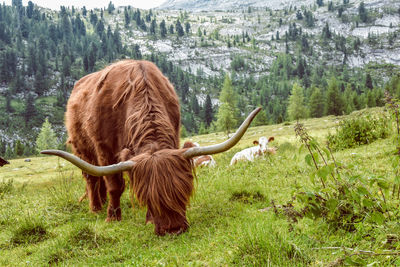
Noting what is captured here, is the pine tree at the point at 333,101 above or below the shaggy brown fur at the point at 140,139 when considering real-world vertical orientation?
below

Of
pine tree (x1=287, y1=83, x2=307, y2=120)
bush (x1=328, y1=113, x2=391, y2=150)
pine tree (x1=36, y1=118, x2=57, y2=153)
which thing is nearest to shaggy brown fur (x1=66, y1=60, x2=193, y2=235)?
bush (x1=328, y1=113, x2=391, y2=150)

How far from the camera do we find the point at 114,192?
6250 millimetres

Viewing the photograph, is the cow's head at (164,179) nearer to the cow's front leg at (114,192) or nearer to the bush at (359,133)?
the cow's front leg at (114,192)

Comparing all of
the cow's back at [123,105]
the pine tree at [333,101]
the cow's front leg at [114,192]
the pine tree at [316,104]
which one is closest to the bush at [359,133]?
the cow's back at [123,105]

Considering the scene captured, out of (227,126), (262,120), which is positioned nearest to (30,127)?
(262,120)

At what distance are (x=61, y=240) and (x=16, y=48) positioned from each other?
722 ft

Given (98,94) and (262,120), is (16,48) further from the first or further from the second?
(98,94)

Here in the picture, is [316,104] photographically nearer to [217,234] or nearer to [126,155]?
[126,155]

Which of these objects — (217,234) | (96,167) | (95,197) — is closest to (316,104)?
(95,197)

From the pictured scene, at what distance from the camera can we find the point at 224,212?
546 centimetres

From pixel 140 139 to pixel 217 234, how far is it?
6.54ft

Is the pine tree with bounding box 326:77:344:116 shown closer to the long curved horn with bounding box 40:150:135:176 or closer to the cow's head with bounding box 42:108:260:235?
the cow's head with bounding box 42:108:260:235

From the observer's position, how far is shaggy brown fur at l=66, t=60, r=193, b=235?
175 inches

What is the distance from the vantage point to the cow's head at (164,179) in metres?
4.34
